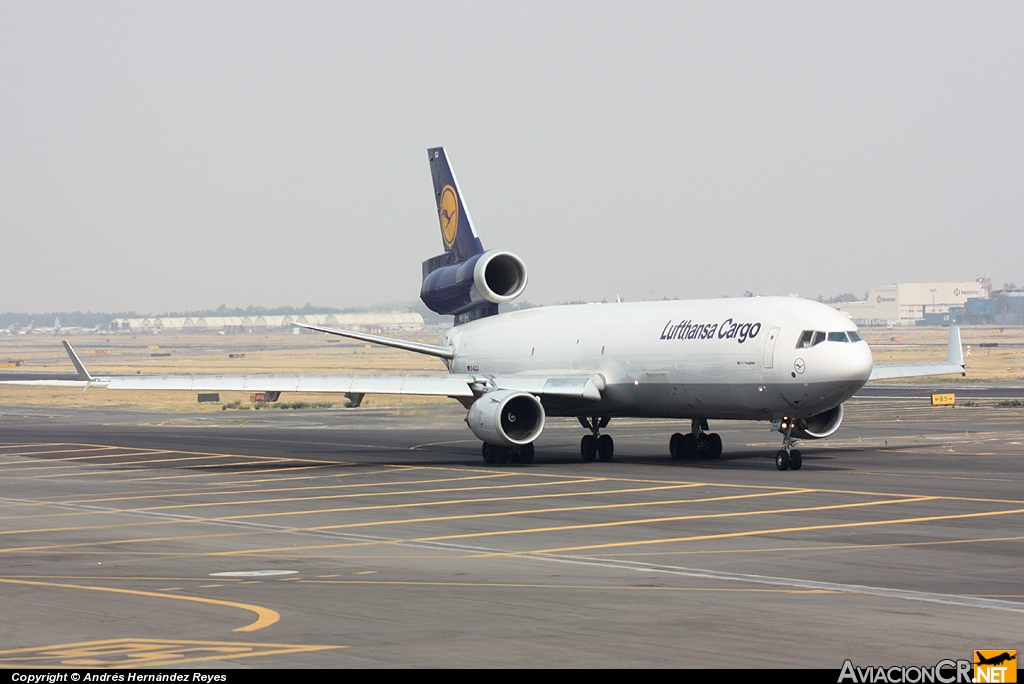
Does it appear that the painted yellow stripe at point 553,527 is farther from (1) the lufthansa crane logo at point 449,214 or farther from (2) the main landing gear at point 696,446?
(1) the lufthansa crane logo at point 449,214

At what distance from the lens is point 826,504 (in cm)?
2812

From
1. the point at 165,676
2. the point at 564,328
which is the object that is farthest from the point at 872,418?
the point at 165,676

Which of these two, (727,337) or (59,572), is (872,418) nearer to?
(727,337)

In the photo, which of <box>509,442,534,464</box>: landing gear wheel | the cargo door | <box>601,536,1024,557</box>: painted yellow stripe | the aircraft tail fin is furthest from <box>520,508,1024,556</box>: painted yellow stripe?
the aircraft tail fin

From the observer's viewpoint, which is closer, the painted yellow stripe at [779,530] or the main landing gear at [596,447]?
the painted yellow stripe at [779,530]

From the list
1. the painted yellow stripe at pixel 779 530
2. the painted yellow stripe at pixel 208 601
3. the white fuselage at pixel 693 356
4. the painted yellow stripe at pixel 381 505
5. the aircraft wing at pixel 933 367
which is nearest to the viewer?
the painted yellow stripe at pixel 208 601

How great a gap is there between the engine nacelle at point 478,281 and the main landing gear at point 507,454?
8.63 meters

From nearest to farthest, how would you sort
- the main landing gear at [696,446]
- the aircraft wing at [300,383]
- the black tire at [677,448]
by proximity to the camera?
the aircraft wing at [300,383] → the main landing gear at [696,446] → the black tire at [677,448]

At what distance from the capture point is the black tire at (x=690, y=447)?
4134 cm

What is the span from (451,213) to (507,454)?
13526mm

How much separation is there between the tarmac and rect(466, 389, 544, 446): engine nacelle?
1033mm

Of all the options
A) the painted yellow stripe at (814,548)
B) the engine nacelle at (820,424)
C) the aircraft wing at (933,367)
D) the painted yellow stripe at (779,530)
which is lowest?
the painted yellow stripe at (814,548)

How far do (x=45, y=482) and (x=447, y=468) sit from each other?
11529mm

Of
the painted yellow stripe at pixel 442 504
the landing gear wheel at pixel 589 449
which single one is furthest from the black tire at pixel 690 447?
the painted yellow stripe at pixel 442 504
